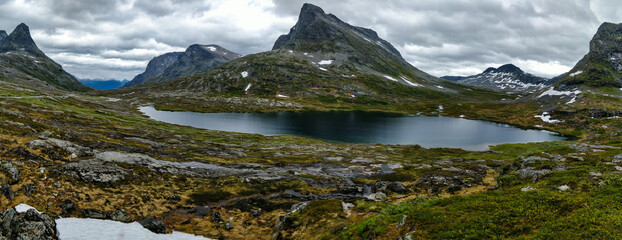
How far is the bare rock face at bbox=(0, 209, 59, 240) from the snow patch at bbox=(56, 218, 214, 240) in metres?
1.58

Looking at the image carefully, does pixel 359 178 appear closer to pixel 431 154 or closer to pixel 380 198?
pixel 380 198

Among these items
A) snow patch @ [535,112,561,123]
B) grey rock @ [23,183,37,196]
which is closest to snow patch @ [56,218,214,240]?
grey rock @ [23,183,37,196]

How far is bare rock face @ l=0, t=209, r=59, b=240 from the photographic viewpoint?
1547 cm

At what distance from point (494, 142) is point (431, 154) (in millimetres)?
53215

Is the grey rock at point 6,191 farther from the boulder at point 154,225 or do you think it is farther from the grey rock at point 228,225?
the grey rock at point 228,225

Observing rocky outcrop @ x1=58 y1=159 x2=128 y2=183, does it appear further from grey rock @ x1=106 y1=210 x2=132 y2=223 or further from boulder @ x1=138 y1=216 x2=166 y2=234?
boulder @ x1=138 y1=216 x2=166 y2=234

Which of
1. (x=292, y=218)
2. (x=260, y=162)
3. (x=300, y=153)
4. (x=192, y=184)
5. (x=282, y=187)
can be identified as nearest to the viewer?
(x=292, y=218)

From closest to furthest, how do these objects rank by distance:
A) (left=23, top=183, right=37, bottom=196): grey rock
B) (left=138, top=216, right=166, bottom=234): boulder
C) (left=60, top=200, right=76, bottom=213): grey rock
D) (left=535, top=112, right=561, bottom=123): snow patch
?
(left=23, top=183, right=37, bottom=196): grey rock
(left=60, top=200, right=76, bottom=213): grey rock
(left=138, top=216, right=166, bottom=234): boulder
(left=535, top=112, right=561, bottom=123): snow patch

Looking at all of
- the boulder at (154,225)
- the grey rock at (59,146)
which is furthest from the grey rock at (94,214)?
the grey rock at (59,146)

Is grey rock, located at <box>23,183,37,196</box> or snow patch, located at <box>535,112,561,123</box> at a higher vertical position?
snow patch, located at <box>535,112,561,123</box>

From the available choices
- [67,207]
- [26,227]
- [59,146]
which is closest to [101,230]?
[67,207]

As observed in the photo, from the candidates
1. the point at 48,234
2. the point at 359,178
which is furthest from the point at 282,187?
the point at 48,234

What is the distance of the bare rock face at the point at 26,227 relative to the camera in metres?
15.5

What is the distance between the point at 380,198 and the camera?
32969 millimetres
